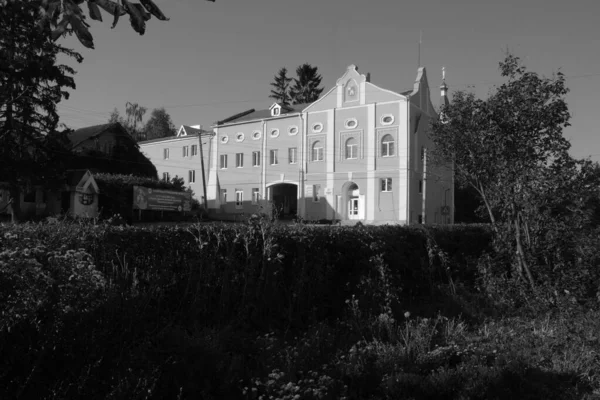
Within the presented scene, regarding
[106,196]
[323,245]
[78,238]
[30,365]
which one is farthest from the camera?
[106,196]

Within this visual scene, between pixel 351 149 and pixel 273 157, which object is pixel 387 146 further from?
pixel 273 157

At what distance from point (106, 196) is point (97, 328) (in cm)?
3834

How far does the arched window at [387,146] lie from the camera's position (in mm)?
43219

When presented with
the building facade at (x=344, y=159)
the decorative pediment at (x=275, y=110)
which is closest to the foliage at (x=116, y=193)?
the building facade at (x=344, y=159)

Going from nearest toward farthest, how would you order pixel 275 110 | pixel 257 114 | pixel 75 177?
pixel 75 177
pixel 275 110
pixel 257 114

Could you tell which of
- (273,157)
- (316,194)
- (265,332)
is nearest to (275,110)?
(273,157)

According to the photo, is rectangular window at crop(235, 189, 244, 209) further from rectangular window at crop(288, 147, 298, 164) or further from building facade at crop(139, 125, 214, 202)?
rectangular window at crop(288, 147, 298, 164)

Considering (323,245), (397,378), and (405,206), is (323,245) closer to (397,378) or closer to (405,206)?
(397,378)

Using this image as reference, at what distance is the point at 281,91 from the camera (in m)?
78.2

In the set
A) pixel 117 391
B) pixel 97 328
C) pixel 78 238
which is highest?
pixel 78 238

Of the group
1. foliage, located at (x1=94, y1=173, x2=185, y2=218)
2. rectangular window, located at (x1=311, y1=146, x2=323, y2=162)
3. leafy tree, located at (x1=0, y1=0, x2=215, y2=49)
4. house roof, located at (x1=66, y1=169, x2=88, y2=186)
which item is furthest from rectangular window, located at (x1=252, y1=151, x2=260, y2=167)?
leafy tree, located at (x1=0, y1=0, x2=215, y2=49)

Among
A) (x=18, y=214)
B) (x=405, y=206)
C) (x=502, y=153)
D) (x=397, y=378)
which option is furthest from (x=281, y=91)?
(x=397, y=378)

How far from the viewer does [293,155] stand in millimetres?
49094

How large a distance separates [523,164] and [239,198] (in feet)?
146
